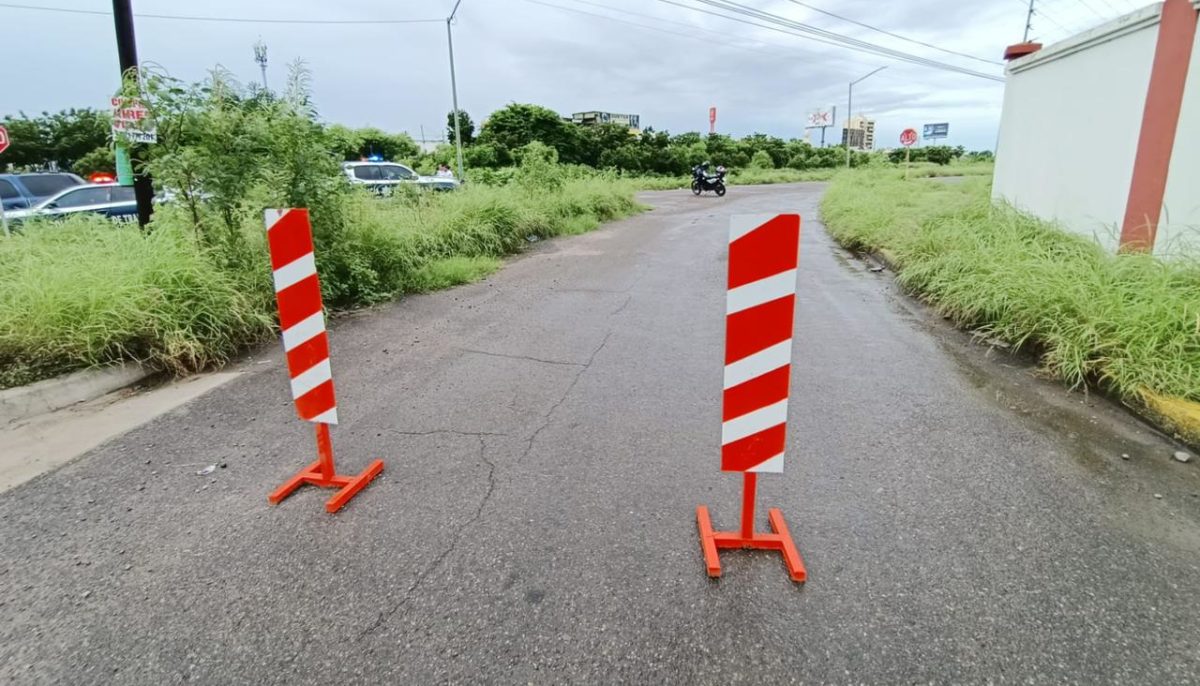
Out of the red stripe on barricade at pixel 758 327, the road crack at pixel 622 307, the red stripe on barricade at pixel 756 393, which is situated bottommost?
the road crack at pixel 622 307

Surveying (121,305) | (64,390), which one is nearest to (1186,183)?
(121,305)

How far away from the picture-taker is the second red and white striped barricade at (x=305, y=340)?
3.01 metres

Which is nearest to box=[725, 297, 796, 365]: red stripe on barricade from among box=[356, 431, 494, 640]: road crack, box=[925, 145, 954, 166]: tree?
box=[356, 431, 494, 640]: road crack

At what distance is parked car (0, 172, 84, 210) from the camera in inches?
A: 483

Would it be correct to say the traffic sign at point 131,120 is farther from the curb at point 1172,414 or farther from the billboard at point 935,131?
the billboard at point 935,131

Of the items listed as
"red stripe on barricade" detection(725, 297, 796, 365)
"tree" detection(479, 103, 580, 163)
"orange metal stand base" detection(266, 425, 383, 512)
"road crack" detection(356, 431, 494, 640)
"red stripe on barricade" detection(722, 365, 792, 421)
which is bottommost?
"road crack" detection(356, 431, 494, 640)

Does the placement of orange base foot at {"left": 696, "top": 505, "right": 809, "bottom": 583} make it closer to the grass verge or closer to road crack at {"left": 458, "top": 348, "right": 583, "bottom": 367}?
road crack at {"left": 458, "top": 348, "right": 583, "bottom": 367}

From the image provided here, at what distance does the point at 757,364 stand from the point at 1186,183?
17.6 feet

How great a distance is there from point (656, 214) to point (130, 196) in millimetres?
13142

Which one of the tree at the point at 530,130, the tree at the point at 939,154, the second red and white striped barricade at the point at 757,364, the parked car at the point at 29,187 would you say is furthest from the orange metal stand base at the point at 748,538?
the tree at the point at 939,154

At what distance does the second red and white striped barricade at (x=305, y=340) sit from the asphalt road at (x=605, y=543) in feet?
0.42

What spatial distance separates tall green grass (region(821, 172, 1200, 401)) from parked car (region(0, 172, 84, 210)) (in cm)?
1676

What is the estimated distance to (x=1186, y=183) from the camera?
511 cm

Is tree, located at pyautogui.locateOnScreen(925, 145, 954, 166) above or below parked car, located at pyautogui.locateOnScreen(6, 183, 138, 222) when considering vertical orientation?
above
